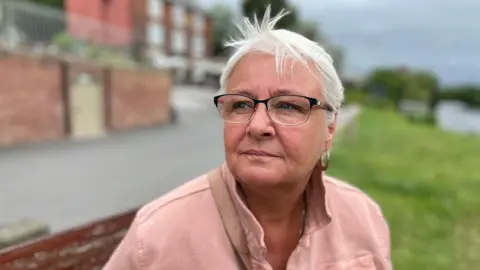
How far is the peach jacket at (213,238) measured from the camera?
124cm

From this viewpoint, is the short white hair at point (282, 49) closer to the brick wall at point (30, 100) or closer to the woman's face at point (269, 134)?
the woman's face at point (269, 134)

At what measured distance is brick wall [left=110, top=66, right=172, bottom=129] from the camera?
48.0 ft

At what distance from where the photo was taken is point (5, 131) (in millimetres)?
10672

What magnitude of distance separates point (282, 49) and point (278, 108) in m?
0.12

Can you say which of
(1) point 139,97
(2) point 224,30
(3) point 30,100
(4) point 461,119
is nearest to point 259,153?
(2) point 224,30

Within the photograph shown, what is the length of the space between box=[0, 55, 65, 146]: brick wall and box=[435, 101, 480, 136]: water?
9.91 metres

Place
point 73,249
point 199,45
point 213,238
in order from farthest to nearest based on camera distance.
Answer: point 199,45 < point 73,249 < point 213,238

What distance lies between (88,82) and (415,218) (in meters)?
9.98

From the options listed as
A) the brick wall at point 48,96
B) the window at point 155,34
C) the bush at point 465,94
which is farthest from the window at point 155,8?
the bush at point 465,94

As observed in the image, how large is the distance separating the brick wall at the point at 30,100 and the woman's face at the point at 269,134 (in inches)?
406

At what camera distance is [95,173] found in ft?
28.2

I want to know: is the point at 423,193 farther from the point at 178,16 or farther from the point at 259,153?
the point at 178,16

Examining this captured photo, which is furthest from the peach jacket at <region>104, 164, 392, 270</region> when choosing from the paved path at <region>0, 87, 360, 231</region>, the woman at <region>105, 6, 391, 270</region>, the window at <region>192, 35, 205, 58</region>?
the window at <region>192, 35, 205, 58</region>

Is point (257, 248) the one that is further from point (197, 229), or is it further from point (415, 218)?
point (415, 218)
